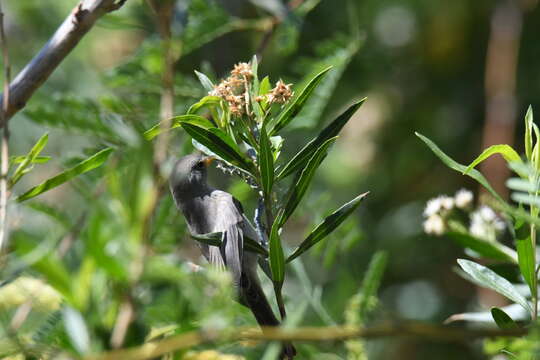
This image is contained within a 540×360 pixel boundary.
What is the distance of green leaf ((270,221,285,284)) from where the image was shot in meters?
0.84

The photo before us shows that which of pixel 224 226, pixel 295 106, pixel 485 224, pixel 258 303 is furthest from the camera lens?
pixel 224 226

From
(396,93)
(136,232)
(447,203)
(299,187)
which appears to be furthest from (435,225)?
(396,93)

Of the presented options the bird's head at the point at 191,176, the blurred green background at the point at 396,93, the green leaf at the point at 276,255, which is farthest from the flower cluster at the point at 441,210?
the blurred green background at the point at 396,93

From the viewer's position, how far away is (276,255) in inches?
33.7

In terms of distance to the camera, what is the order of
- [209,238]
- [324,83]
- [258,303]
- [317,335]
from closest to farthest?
[317,335], [209,238], [258,303], [324,83]

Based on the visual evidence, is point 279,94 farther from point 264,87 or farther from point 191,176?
point 191,176

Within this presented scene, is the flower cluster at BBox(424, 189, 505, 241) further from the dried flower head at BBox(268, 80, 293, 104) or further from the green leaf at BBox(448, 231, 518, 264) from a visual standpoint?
the dried flower head at BBox(268, 80, 293, 104)

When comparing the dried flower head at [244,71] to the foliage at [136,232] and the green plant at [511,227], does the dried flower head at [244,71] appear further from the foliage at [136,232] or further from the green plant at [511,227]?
the green plant at [511,227]

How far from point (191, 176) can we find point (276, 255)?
3.93ft

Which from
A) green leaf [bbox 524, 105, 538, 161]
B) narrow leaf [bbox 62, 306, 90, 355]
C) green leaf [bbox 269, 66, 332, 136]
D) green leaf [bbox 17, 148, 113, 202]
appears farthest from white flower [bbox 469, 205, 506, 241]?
narrow leaf [bbox 62, 306, 90, 355]

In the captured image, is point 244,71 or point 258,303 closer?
point 244,71

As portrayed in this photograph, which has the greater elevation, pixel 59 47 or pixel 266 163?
pixel 59 47

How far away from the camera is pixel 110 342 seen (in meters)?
0.61

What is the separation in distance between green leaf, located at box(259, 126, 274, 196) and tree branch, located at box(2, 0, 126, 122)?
0.47 metres
